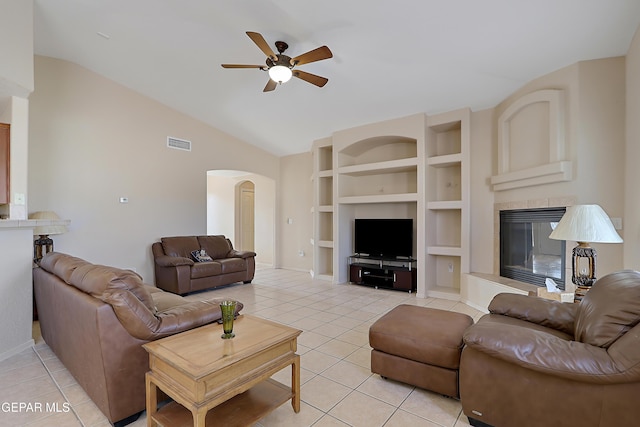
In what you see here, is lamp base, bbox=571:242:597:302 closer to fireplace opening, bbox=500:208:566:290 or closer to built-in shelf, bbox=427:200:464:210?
fireplace opening, bbox=500:208:566:290

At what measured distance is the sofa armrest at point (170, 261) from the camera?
4.82 meters

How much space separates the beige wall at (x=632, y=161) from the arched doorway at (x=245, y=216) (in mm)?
7778

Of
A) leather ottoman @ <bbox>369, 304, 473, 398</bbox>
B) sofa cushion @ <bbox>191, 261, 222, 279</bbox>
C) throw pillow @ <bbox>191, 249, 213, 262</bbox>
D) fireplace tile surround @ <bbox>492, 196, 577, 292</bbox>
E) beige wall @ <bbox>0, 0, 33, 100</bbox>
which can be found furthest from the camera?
throw pillow @ <bbox>191, 249, 213, 262</bbox>

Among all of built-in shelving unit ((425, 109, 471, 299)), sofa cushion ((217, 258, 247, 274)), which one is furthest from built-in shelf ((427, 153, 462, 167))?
sofa cushion ((217, 258, 247, 274))

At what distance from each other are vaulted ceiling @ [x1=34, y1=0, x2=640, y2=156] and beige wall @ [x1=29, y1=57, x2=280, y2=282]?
37 centimetres

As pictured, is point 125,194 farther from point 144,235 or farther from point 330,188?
point 330,188

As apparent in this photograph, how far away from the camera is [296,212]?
24.1 feet

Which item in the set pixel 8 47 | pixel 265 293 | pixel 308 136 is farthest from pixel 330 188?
pixel 8 47

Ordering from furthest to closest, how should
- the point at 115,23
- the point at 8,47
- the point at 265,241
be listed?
the point at 265,241 < the point at 115,23 < the point at 8,47

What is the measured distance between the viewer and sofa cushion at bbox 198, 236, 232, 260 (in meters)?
5.79

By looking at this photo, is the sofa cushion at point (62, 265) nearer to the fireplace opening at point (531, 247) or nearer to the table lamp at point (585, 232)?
the table lamp at point (585, 232)

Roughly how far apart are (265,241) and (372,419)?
6473 millimetres

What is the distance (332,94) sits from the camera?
454 cm

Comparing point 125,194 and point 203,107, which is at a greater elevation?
point 203,107
